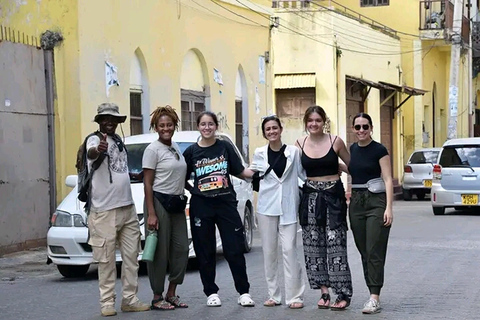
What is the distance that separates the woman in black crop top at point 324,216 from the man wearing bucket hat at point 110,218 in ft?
5.23

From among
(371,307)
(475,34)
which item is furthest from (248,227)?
(475,34)

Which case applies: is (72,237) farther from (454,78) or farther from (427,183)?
(454,78)

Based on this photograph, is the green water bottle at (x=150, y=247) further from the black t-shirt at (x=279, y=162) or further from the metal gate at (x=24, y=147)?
the metal gate at (x=24, y=147)

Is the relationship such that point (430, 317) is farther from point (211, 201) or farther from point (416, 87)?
point (416, 87)

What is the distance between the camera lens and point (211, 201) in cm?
933

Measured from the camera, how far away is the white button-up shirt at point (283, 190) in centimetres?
925

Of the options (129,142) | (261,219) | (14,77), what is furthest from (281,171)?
(14,77)

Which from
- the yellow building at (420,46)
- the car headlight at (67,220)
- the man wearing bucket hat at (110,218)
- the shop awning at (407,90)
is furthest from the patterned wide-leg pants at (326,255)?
the yellow building at (420,46)

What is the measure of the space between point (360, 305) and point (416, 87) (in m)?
28.9

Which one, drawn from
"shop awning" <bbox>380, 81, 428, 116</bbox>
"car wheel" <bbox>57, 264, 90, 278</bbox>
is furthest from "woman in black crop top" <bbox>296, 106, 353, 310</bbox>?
"shop awning" <bbox>380, 81, 428, 116</bbox>

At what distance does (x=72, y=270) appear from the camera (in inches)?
487

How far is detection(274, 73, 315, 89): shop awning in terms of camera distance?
29156mm

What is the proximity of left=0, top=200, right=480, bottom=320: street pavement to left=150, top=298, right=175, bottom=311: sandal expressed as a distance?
10 centimetres

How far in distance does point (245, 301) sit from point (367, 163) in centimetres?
170
